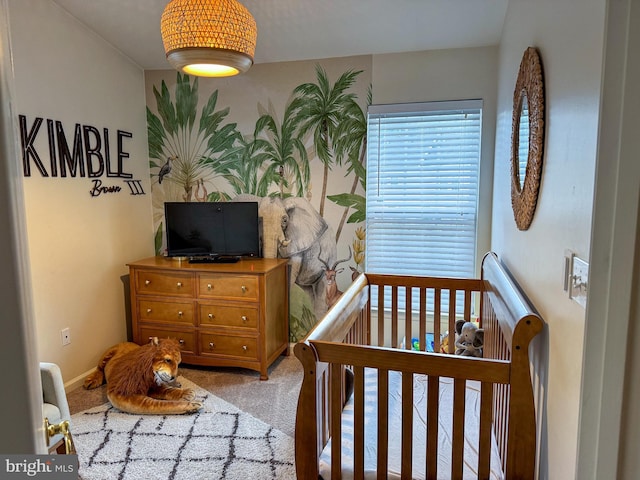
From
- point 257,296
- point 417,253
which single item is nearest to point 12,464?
point 257,296

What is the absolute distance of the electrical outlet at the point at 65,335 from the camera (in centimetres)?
284

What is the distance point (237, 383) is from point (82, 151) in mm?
1910

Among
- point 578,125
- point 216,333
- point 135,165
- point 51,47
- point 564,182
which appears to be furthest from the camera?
point 135,165

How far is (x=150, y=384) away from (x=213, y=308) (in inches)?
25.2

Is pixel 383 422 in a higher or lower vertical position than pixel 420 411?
higher

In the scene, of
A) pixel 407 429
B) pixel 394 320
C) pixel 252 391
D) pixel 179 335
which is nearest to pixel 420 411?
pixel 407 429

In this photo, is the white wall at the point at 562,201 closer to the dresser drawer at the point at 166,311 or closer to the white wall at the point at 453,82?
the white wall at the point at 453,82

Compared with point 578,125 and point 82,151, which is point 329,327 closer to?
point 578,125

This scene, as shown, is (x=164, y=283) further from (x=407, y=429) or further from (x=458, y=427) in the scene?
(x=458, y=427)

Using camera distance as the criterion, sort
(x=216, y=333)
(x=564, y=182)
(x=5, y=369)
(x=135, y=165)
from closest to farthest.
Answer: (x=5, y=369)
(x=564, y=182)
(x=216, y=333)
(x=135, y=165)

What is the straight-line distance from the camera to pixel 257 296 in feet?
9.76

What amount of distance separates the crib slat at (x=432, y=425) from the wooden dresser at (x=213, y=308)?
1.72 m

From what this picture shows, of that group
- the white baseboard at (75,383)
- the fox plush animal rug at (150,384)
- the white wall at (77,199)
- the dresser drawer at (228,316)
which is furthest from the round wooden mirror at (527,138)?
the white baseboard at (75,383)

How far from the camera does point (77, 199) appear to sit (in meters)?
2.90
